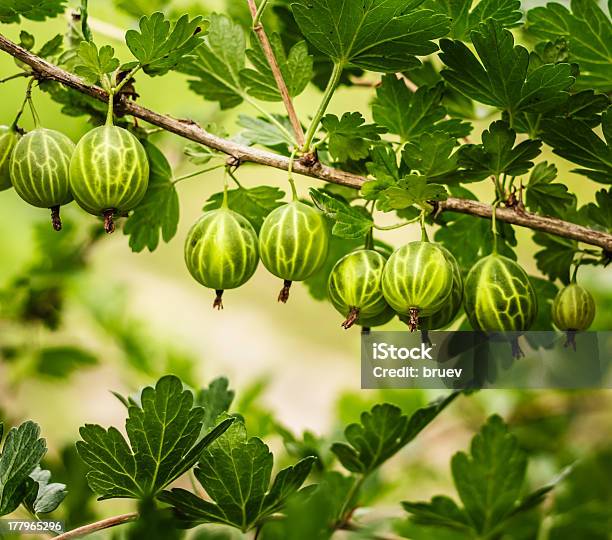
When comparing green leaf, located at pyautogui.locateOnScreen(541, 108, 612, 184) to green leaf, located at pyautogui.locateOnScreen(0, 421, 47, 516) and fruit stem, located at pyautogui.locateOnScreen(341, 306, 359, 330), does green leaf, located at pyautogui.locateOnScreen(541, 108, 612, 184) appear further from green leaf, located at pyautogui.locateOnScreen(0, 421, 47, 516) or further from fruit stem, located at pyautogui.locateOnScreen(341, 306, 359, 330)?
green leaf, located at pyautogui.locateOnScreen(0, 421, 47, 516)

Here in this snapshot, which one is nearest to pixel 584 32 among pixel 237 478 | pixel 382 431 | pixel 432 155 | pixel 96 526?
pixel 432 155

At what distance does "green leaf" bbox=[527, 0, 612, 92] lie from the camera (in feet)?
2.72

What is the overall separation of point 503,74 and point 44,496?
63cm

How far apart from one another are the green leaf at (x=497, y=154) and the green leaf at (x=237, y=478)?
341 mm

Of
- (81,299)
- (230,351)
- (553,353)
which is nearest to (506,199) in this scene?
(553,353)

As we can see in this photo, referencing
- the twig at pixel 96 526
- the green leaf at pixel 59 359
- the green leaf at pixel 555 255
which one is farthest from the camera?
the green leaf at pixel 59 359

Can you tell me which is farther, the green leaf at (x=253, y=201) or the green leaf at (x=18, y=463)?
the green leaf at (x=253, y=201)

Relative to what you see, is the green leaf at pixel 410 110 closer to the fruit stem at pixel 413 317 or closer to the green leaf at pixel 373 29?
the green leaf at pixel 373 29

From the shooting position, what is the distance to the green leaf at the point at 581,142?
746 millimetres

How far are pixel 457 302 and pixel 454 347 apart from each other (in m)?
0.10

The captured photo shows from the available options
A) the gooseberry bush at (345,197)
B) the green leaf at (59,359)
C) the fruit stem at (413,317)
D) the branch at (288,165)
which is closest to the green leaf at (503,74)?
the gooseberry bush at (345,197)

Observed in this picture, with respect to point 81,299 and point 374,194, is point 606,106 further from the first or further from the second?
point 81,299

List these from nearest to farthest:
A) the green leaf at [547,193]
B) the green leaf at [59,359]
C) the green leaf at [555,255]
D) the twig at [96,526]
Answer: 1. the twig at [96,526]
2. the green leaf at [547,193]
3. the green leaf at [555,255]
4. the green leaf at [59,359]

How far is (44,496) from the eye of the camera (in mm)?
750
